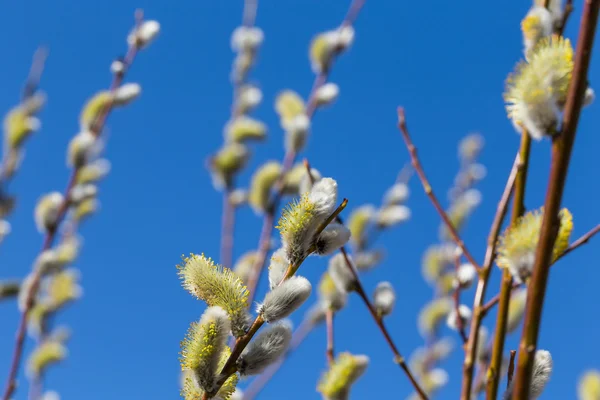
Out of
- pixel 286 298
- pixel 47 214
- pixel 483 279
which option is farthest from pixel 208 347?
pixel 47 214

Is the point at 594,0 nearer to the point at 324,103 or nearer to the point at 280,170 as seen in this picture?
the point at 280,170

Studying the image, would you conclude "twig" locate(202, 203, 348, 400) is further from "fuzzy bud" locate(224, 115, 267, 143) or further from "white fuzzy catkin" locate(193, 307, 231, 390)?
"fuzzy bud" locate(224, 115, 267, 143)

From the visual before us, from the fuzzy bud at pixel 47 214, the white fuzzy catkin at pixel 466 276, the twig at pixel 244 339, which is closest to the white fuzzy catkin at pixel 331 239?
the twig at pixel 244 339

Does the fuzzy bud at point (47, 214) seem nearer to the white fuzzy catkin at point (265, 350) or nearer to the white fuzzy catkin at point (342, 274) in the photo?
the white fuzzy catkin at point (342, 274)

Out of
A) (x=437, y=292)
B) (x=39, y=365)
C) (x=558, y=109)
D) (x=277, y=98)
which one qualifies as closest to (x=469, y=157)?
(x=437, y=292)

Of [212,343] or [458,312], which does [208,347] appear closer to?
[212,343]

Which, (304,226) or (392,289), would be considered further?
(392,289)

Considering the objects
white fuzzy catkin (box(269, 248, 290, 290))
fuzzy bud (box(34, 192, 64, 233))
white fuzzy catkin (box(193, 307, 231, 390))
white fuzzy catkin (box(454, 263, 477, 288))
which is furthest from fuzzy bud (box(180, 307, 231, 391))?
fuzzy bud (box(34, 192, 64, 233))
